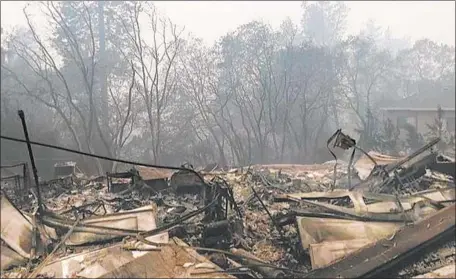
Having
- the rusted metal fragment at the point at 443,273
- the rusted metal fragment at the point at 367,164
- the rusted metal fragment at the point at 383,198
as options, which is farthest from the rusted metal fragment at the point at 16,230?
the rusted metal fragment at the point at 367,164

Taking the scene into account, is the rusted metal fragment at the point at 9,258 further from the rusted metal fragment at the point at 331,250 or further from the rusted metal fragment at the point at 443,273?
the rusted metal fragment at the point at 443,273

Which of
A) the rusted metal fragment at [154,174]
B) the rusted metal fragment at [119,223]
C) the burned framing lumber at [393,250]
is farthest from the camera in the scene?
the rusted metal fragment at [154,174]

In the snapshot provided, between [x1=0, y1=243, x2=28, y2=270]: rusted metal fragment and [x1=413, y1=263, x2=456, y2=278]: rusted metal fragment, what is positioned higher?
[x1=0, y1=243, x2=28, y2=270]: rusted metal fragment

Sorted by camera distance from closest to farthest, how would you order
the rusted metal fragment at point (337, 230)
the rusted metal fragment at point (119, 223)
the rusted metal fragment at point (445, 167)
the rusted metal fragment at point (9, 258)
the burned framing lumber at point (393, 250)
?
the burned framing lumber at point (393, 250) → the rusted metal fragment at point (9, 258) → the rusted metal fragment at point (337, 230) → the rusted metal fragment at point (119, 223) → the rusted metal fragment at point (445, 167)

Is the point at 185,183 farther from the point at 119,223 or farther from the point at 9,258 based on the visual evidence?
the point at 9,258

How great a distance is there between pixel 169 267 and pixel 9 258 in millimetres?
1544

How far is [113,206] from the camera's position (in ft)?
20.4

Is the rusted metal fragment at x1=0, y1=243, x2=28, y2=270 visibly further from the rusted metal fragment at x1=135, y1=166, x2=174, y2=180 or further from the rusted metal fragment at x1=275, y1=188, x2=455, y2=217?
the rusted metal fragment at x1=135, y1=166, x2=174, y2=180

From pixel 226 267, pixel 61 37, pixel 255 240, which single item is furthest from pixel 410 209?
pixel 61 37

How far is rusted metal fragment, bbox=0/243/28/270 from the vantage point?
149 inches

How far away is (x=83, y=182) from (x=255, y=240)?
18.0ft

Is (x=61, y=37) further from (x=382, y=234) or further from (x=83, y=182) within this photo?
(x=382, y=234)

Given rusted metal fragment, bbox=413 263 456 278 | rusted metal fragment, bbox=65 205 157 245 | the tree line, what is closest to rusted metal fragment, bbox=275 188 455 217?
rusted metal fragment, bbox=413 263 456 278

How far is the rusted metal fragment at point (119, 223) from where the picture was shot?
4312 millimetres
